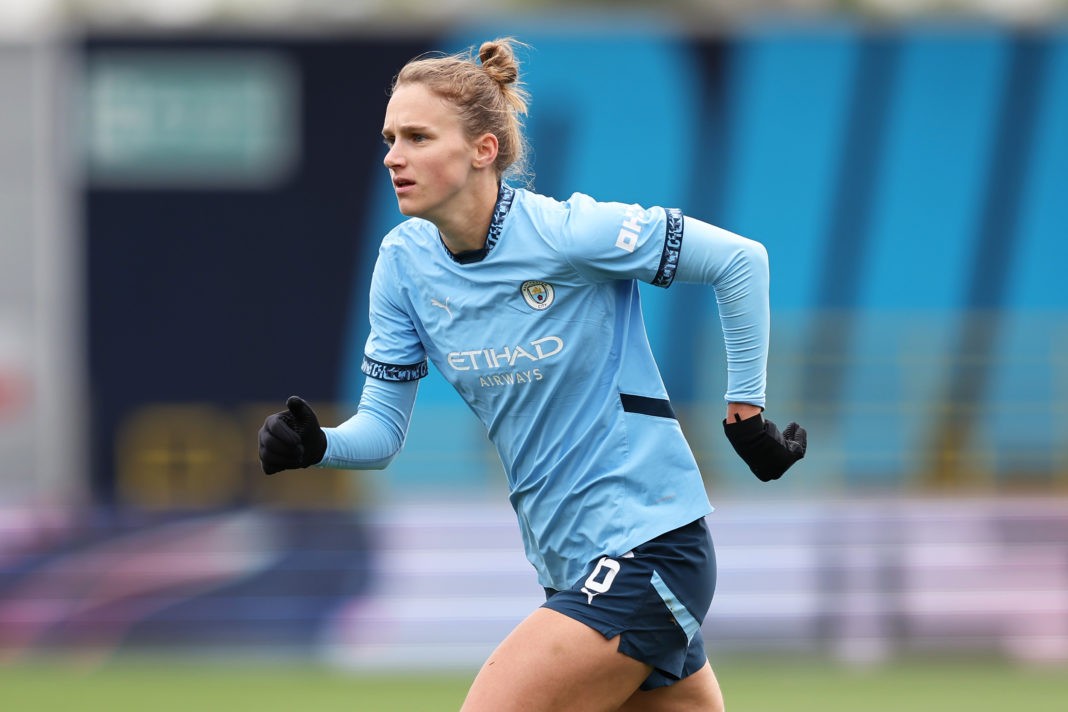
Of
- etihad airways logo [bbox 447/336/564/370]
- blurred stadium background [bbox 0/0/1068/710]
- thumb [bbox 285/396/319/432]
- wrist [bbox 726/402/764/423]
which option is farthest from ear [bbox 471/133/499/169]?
blurred stadium background [bbox 0/0/1068/710]

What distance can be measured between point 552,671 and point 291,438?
2.49 ft

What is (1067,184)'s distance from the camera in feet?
42.4

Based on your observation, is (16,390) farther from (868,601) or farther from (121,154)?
(868,601)

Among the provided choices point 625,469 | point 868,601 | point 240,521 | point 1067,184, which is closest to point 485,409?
point 625,469

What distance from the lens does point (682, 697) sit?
372 centimetres

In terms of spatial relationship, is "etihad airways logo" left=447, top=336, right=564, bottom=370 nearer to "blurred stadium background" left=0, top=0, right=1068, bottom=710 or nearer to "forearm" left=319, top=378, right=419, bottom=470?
"forearm" left=319, top=378, right=419, bottom=470

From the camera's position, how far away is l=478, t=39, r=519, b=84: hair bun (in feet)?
12.3

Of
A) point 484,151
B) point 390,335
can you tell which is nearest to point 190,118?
point 390,335

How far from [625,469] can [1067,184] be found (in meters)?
10.3

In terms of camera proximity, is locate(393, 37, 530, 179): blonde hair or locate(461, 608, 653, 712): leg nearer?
locate(461, 608, 653, 712): leg

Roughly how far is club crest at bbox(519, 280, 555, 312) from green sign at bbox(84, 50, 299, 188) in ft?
30.7

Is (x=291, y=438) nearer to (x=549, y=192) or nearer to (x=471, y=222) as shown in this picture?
(x=471, y=222)

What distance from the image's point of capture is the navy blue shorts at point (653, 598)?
11.4 feet

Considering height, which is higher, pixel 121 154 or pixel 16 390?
pixel 121 154
